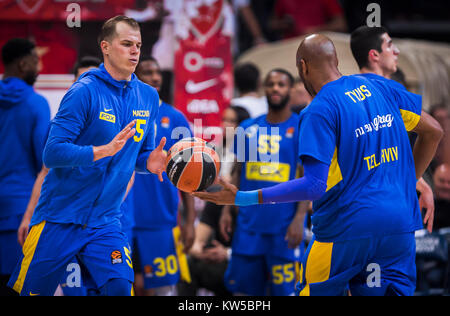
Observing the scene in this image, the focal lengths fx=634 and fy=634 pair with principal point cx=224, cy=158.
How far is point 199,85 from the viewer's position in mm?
8125

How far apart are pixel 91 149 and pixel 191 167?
23.0 inches

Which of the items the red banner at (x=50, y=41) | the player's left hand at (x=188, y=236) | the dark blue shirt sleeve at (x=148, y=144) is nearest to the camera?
the dark blue shirt sleeve at (x=148, y=144)

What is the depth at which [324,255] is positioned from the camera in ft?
12.4

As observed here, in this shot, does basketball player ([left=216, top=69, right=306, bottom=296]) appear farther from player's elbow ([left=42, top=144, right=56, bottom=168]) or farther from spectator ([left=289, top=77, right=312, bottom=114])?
player's elbow ([left=42, top=144, right=56, bottom=168])

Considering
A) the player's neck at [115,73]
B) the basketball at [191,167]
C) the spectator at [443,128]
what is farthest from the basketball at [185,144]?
the spectator at [443,128]

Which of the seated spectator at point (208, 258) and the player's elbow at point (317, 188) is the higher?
the player's elbow at point (317, 188)

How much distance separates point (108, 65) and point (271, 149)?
220cm

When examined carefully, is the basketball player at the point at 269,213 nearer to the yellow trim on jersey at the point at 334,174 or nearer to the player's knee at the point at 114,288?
the yellow trim on jersey at the point at 334,174

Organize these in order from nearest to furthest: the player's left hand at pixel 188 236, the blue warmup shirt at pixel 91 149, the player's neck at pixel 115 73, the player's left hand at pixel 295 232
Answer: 1. the blue warmup shirt at pixel 91 149
2. the player's neck at pixel 115 73
3. the player's left hand at pixel 295 232
4. the player's left hand at pixel 188 236

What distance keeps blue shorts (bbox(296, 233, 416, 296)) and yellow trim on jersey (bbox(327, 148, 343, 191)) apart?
35 centimetres

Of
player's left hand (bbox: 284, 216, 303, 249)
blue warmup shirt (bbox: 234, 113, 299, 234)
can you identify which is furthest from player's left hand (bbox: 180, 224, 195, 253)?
player's left hand (bbox: 284, 216, 303, 249)

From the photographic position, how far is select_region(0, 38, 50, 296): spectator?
5.10m

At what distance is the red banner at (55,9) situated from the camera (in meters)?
5.01
